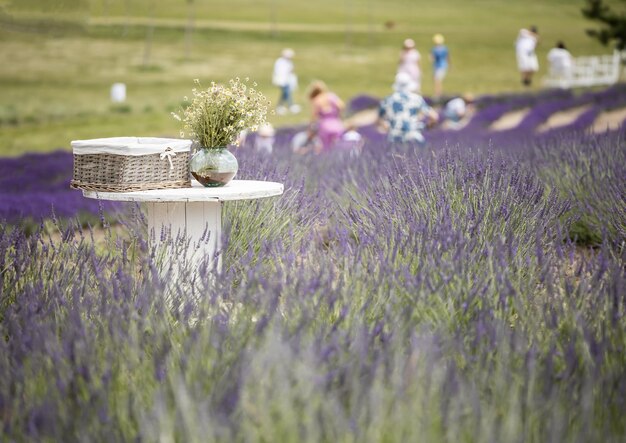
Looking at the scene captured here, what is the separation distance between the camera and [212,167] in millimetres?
4652

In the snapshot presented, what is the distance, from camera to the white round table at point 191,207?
14.3 ft

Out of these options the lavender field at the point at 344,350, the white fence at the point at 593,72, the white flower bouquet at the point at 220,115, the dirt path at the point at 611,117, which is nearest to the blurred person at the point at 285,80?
the dirt path at the point at 611,117

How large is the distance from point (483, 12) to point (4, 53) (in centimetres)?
3453

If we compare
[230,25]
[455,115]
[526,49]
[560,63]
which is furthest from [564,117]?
[230,25]

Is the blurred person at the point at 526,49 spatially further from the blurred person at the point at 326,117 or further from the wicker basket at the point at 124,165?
the wicker basket at the point at 124,165

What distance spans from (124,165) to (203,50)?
3577cm

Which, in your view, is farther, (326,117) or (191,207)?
(326,117)

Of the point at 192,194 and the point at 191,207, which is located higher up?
the point at 192,194

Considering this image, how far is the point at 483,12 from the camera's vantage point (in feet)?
196

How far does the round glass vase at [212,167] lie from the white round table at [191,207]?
0.05 metres

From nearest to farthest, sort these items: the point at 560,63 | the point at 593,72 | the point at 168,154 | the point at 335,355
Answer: the point at 335,355
the point at 168,154
the point at 560,63
the point at 593,72

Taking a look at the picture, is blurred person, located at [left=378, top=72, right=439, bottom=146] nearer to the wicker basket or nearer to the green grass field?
the wicker basket

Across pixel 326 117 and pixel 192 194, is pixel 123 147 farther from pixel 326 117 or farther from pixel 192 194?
pixel 326 117

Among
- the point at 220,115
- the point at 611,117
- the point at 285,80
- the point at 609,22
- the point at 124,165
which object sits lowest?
the point at 611,117
